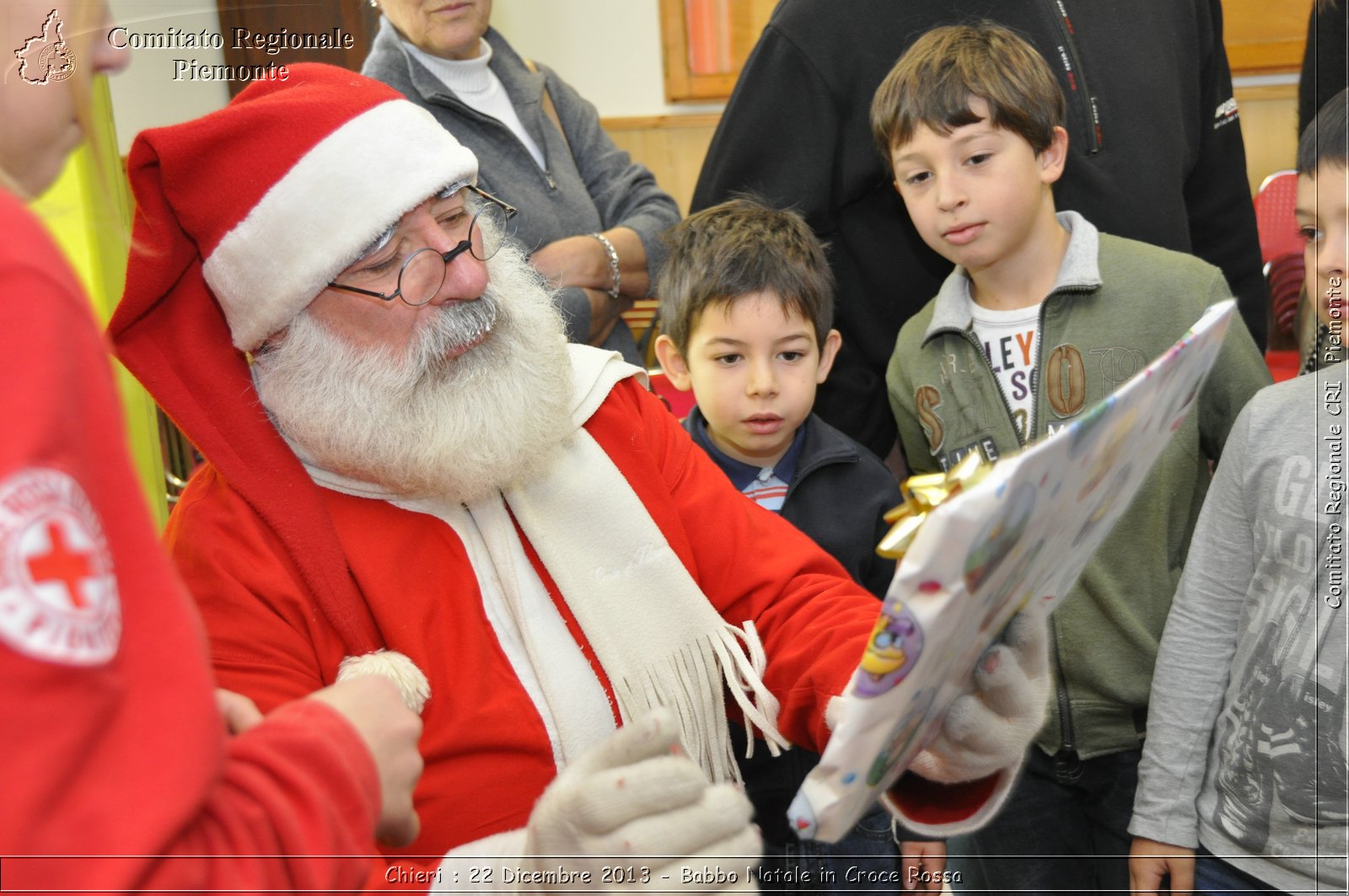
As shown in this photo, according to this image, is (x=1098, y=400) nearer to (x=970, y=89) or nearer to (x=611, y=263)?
(x=970, y=89)

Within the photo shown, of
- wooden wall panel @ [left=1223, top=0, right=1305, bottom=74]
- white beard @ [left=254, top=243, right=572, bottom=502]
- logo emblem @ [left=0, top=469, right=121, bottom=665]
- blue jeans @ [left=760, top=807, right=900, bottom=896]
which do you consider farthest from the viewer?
wooden wall panel @ [left=1223, top=0, right=1305, bottom=74]

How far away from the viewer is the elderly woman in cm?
224

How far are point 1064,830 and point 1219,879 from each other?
315mm

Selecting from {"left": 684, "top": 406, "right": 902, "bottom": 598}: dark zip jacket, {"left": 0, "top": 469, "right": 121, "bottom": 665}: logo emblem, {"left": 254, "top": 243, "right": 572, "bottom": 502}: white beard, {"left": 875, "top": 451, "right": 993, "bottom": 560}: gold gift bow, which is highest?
{"left": 0, "top": 469, "right": 121, "bottom": 665}: logo emblem

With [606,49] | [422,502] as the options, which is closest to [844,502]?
[422,502]

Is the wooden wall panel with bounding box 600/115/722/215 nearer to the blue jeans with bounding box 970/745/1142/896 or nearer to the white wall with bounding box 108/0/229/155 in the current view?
the white wall with bounding box 108/0/229/155

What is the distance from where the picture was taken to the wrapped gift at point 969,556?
87cm

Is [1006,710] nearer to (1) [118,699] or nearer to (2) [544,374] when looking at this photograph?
(2) [544,374]

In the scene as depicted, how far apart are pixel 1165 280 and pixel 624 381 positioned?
0.92 m

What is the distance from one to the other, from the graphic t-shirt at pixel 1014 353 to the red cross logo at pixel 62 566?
5.04ft

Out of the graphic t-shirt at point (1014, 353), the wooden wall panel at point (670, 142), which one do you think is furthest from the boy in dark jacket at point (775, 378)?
the wooden wall panel at point (670, 142)

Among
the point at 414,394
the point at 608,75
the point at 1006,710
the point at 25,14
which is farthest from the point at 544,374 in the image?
the point at 608,75

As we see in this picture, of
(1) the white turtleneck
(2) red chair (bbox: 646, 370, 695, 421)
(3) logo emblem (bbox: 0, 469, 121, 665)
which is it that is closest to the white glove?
(3) logo emblem (bbox: 0, 469, 121, 665)

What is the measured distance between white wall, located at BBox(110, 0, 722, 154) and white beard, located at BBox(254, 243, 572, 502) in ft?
1.69
